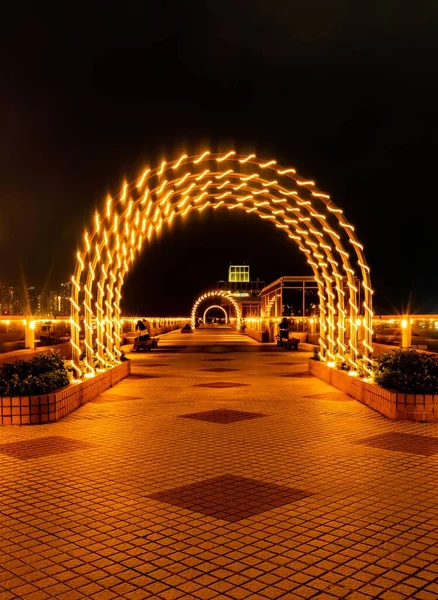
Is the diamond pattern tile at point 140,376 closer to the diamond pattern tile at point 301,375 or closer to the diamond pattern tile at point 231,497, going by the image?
the diamond pattern tile at point 301,375

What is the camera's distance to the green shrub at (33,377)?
9633mm

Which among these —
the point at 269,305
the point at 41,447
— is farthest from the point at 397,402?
the point at 269,305

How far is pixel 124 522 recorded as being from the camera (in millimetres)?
4945

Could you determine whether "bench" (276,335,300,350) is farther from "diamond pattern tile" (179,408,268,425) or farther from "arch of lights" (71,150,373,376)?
"diamond pattern tile" (179,408,268,425)

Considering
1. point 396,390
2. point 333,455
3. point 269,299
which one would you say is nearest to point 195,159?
point 396,390

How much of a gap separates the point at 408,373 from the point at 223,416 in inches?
115

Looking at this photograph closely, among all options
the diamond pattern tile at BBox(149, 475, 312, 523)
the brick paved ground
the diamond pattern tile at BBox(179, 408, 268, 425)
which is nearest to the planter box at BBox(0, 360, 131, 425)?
the brick paved ground

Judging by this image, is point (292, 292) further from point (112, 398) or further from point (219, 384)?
point (112, 398)

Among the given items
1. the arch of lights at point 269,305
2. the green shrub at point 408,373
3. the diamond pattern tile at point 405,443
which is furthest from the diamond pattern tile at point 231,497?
the arch of lights at point 269,305

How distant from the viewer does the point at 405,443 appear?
785cm

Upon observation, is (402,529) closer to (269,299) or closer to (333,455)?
(333,455)

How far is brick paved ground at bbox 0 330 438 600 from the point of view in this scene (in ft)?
12.7

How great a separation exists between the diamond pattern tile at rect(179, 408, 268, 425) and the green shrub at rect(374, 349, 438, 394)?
208 cm

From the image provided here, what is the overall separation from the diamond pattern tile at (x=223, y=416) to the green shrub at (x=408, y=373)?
2.08 metres
